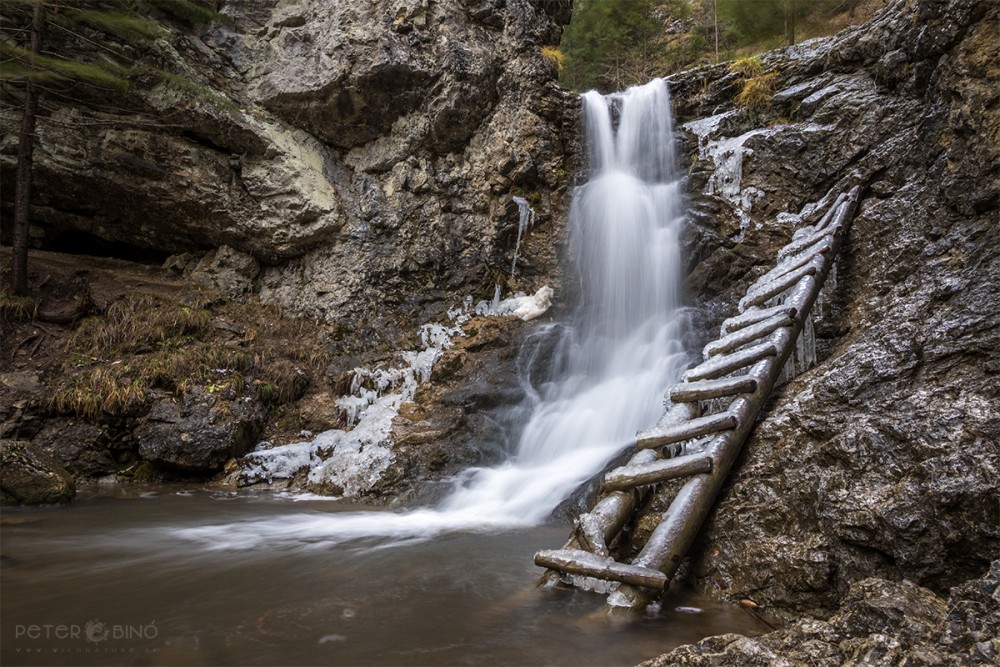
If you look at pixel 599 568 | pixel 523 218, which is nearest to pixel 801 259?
pixel 599 568

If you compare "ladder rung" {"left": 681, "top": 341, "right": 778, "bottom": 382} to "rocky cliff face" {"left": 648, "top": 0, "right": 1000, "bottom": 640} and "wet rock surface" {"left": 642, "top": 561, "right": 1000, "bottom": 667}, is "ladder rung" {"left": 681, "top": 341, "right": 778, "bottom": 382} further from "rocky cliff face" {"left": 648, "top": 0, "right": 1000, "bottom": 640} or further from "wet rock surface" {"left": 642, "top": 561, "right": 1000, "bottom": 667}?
Result: "wet rock surface" {"left": 642, "top": 561, "right": 1000, "bottom": 667}

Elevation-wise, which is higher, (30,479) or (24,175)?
(24,175)

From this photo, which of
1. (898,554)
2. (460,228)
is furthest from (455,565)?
(460,228)

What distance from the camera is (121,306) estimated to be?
26.2 feet

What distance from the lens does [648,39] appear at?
16688mm

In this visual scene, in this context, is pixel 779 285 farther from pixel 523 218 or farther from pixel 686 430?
pixel 523 218

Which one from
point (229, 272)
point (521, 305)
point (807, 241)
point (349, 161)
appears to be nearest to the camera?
point (807, 241)

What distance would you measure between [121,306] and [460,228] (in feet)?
17.7

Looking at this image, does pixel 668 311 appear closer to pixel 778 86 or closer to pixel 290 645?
pixel 778 86

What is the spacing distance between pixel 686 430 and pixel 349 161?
8.55m

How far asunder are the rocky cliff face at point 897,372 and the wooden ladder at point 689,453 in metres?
0.19

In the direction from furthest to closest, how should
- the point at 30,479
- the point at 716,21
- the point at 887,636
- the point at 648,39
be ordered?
the point at 648,39 < the point at 716,21 < the point at 30,479 < the point at 887,636

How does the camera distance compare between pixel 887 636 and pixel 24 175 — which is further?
pixel 24 175

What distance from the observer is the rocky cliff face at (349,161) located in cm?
886
